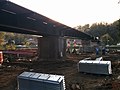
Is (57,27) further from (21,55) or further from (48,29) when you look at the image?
(21,55)

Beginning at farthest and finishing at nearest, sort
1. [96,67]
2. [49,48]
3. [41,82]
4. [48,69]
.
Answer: [49,48], [48,69], [96,67], [41,82]

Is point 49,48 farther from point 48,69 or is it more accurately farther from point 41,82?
point 41,82

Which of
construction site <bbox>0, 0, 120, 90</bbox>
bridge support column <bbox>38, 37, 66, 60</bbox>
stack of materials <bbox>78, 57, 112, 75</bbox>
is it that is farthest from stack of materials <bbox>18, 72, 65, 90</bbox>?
bridge support column <bbox>38, 37, 66, 60</bbox>

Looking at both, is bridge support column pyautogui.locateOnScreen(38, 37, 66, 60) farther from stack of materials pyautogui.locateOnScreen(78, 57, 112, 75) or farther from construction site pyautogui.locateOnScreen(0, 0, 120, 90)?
stack of materials pyautogui.locateOnScreen(78, 57, 112, 75)

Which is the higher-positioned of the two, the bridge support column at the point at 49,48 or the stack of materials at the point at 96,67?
the bridge support column at the point at 49,48

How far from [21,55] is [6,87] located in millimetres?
30661

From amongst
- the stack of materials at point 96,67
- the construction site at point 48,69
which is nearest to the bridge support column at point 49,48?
the construction site at point 48,69

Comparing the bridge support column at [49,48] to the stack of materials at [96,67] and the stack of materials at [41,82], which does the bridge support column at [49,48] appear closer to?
the stack of materials at [96,67]

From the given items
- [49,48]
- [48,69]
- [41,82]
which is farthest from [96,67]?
[49,48]

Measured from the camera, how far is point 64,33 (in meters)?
46.0

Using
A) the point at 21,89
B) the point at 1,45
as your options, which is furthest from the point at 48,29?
the point at 1,45

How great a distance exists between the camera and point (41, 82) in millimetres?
11758

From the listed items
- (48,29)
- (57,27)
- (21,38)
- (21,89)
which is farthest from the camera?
(21,38)

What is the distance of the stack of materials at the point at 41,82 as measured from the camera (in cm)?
1140
